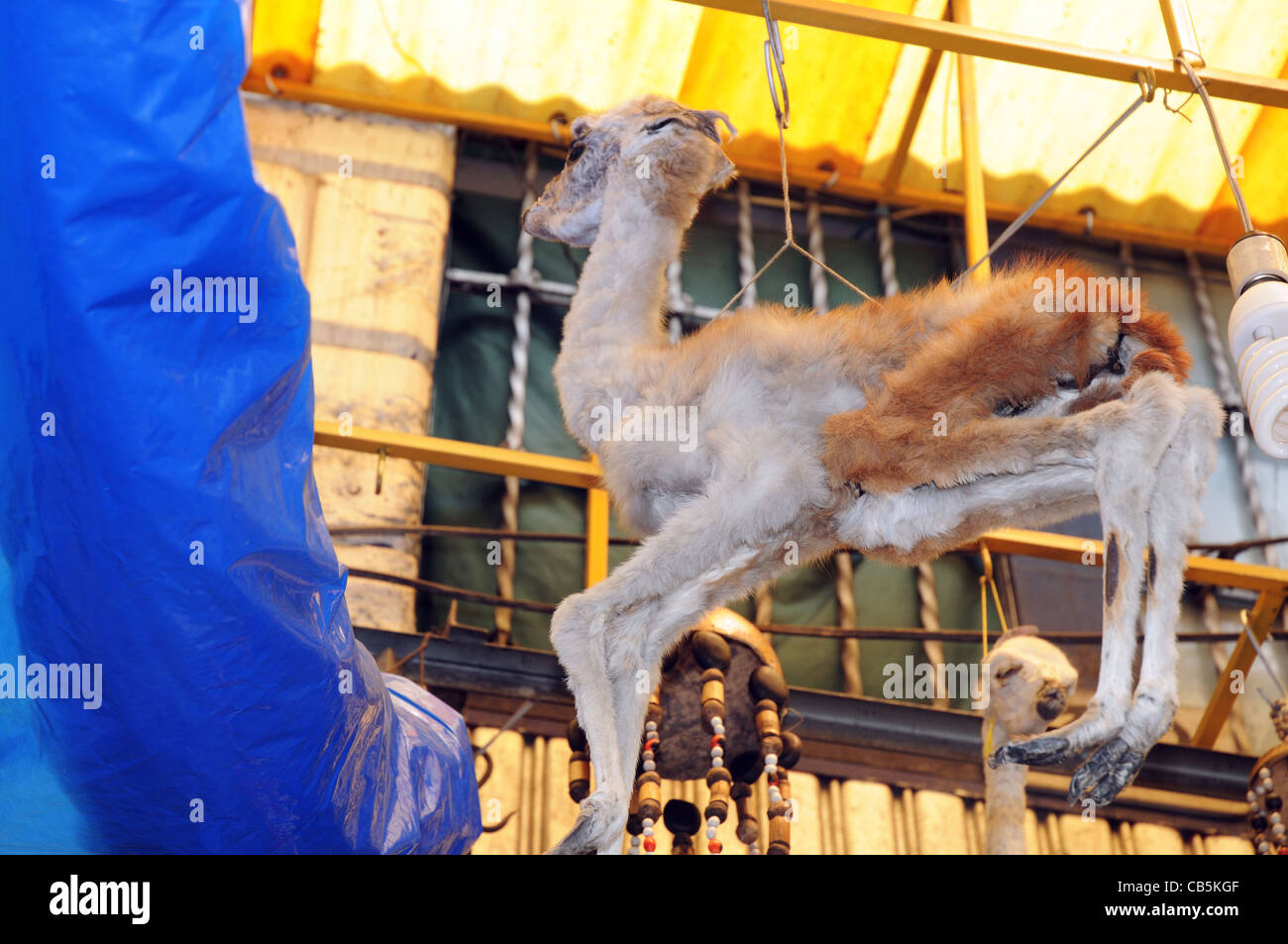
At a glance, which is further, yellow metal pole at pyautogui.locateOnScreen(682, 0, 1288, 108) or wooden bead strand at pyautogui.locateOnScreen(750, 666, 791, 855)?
yellow metal pole at pyautogui.locateOnScreen(682, 0, 1288, 108)

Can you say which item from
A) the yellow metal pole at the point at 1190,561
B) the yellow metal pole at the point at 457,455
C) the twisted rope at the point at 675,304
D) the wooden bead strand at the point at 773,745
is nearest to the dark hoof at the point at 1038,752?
the wooden bead strand at the point at 773,745

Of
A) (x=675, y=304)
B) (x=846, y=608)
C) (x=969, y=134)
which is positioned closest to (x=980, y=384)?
(x=969, y=134)

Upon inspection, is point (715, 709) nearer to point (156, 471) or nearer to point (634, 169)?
point (634, 169)

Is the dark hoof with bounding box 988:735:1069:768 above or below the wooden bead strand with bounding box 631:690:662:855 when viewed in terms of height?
below

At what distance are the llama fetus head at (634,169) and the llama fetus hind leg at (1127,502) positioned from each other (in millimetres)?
1357

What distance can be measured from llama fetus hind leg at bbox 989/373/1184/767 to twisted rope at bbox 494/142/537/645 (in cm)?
493

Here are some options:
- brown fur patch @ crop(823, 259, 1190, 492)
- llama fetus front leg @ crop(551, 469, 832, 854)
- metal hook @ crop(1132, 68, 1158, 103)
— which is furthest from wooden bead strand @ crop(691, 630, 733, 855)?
metal hook @ crop(1132, 68, 1158, 103)

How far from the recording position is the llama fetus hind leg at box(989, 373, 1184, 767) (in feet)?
8.64

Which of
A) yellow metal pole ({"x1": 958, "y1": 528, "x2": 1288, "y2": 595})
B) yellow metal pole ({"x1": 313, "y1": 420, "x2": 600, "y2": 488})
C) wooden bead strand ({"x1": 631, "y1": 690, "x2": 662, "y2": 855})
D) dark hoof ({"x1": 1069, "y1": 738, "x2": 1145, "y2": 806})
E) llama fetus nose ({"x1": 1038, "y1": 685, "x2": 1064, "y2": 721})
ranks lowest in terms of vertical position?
dark hoof ({"x1": 1069, "y1": 738, "x2": 1145, "y2": 806})

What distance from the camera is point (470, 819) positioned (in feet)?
12.1

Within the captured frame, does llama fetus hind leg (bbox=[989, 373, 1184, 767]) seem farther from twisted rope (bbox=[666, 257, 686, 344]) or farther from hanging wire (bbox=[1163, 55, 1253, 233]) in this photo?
twisted rope (bbox=[666, 257, 686, 344])

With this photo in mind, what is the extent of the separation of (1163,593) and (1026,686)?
198 cm

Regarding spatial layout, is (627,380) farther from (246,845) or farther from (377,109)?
(377,109)

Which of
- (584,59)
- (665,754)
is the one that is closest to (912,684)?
(665,754)
